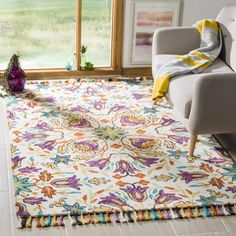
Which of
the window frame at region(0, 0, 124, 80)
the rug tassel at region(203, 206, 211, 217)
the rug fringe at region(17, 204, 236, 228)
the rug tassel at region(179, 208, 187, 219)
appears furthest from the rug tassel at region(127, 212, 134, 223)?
the window frame at region(0, 0, 124, 80)

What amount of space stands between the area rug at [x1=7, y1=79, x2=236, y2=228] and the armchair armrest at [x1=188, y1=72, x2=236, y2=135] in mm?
208

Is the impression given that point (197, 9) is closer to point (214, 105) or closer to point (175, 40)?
point (175, 40)

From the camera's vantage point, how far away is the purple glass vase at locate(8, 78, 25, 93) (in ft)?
13.8

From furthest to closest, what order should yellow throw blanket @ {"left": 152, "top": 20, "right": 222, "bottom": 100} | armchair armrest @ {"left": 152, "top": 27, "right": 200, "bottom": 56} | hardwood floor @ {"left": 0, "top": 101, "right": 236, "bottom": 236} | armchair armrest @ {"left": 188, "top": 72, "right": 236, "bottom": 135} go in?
armchair armrest @ {"left": 152, "top": 27, "right": 200, "bottom": 56}, yellow throw blanket @ {"left": 152, "top": 20, "right": 222, "bottom": 100}, armchair armrest @ {"left": 188, "top": 72, "right": 236, "bottom": 135}, hardwood floor @ {"left": 0, "top": 101, "right": 236, "bottom": 236}

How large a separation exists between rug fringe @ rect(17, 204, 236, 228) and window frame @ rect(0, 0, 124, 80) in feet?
6.81

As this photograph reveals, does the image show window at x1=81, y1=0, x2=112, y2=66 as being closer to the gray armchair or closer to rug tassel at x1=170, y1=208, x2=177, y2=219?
the gray armchair

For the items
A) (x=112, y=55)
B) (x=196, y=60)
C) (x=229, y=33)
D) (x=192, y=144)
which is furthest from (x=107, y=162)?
(x=112, y=55)

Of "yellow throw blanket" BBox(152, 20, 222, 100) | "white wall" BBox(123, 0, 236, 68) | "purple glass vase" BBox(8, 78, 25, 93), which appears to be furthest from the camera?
"white wall" BBox(123, 0, 236, 68)

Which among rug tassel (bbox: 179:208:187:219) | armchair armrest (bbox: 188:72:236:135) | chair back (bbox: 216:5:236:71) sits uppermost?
chair back (bbox: 216:5:236:71)

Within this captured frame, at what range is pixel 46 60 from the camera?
468cm

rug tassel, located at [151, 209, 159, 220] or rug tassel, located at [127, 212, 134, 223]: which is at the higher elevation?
rug tassel, located at [151, 209, 159, 220]

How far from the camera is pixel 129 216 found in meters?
2.79

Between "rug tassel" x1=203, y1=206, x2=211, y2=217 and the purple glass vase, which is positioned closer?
"rug tassel" x1=203, y1=206, x2=211, y2=217

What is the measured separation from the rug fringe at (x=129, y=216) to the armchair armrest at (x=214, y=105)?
569 millimetres
